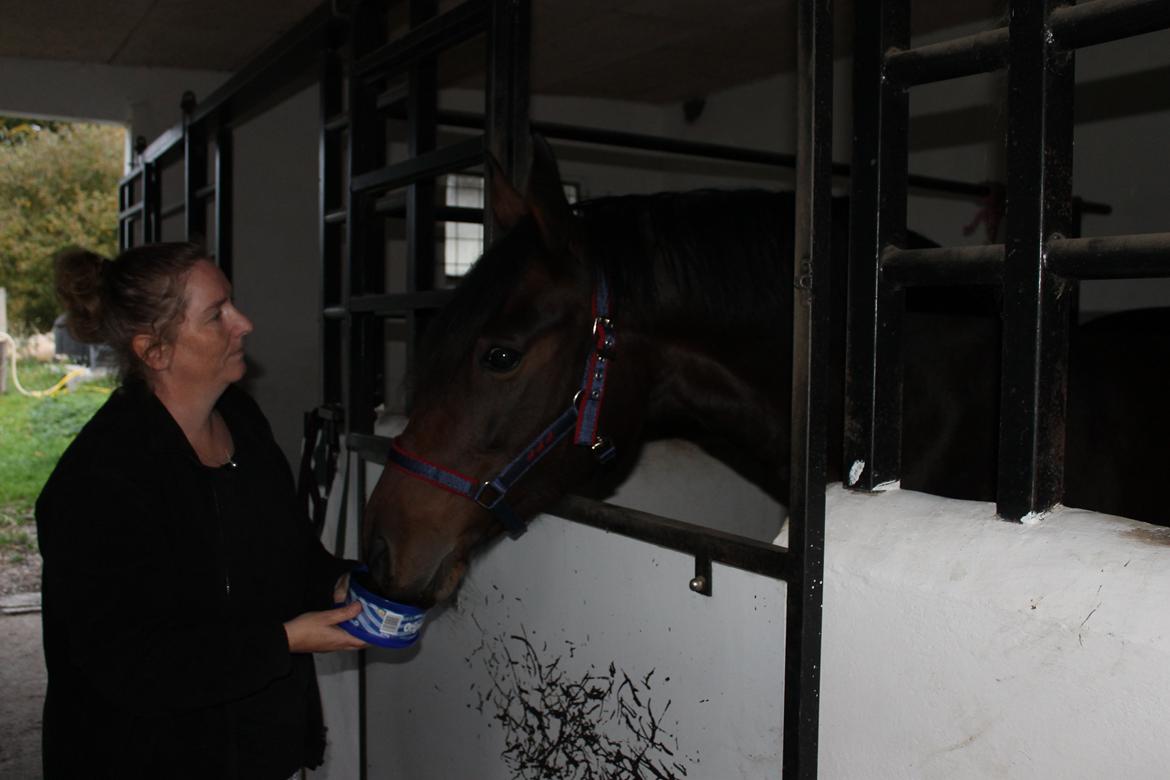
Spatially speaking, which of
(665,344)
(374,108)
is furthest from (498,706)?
(374,108)

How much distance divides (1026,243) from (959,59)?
0.22 m

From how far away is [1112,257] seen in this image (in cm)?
81

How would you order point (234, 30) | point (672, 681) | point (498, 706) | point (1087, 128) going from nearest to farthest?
1. point (672, 681)
2. point (498, 706)
3. point (1087, 128)
4. point (234, 30)

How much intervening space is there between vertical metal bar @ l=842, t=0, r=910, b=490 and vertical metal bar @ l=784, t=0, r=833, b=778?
0.04 metres

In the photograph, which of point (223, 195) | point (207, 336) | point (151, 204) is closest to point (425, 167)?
point (207, 336)

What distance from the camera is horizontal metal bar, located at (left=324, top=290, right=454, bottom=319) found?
1.93 metres

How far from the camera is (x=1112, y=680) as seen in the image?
2.40 feet

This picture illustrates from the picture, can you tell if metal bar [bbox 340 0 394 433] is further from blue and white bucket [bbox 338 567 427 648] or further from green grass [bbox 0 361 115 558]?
green grass [bbox 0 361 115 558]

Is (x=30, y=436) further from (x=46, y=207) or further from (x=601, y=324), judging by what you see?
(x=601, y=324)

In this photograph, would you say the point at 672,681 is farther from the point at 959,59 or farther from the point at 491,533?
the point at 959,59

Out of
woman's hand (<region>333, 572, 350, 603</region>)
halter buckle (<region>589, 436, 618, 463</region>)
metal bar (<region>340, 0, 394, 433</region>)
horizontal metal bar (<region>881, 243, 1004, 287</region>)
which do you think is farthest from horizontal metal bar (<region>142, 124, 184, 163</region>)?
horizontal metal bar (<region>881, 243, 1004, 287</region>)

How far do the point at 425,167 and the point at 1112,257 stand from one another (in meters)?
1.50

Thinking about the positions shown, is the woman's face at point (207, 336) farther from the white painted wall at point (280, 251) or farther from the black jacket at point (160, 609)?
the white painted wall at point (280, 251)

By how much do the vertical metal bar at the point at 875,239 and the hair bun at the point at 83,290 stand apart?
46.2 inches
